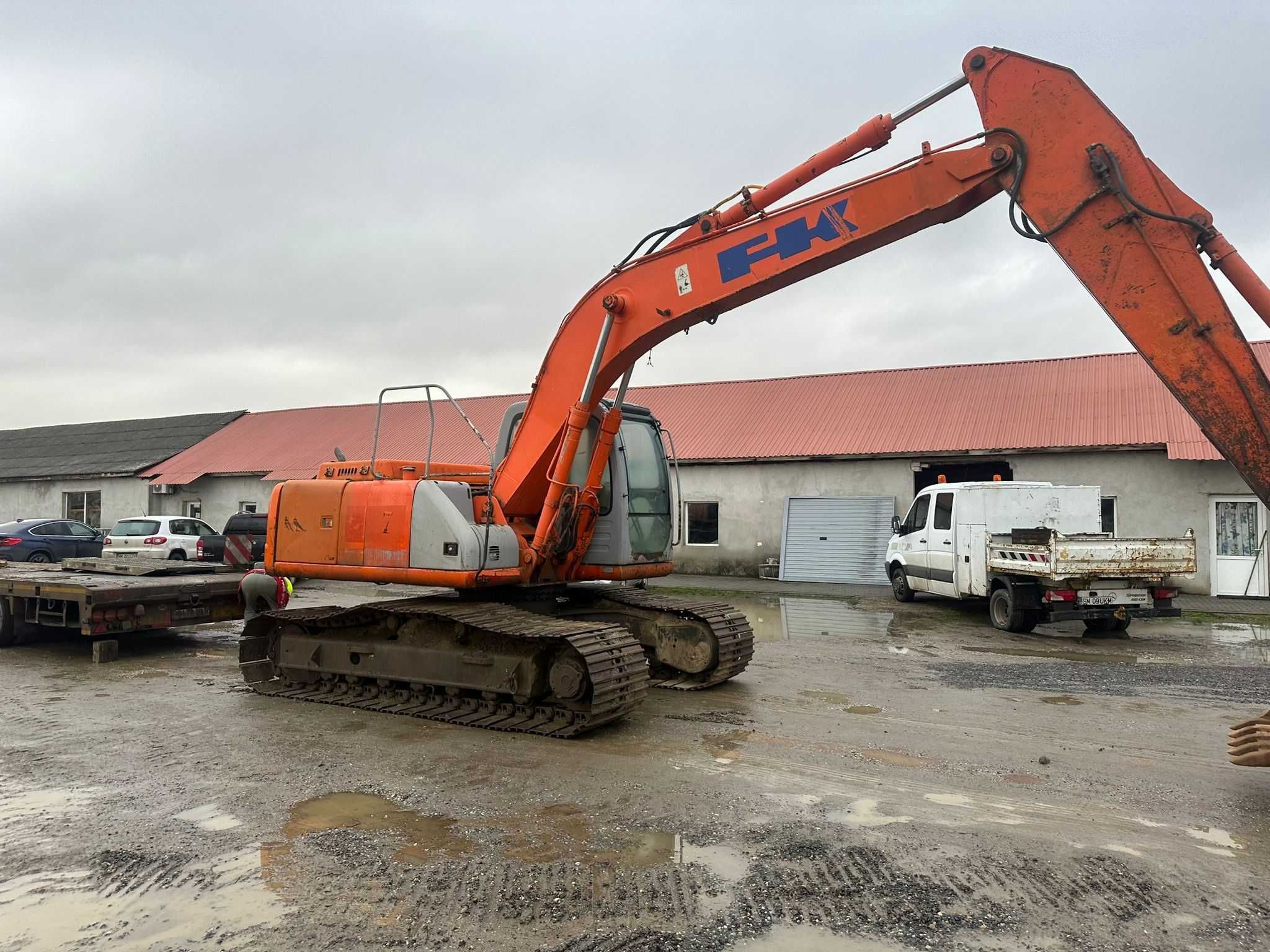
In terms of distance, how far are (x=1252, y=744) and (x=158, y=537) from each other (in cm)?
2333

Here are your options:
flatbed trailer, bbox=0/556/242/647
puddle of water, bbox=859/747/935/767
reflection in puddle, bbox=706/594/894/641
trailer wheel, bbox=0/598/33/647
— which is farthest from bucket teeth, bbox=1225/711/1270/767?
trailer wheel, bbox=0/598/33/647

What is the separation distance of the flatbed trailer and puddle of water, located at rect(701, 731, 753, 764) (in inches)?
271

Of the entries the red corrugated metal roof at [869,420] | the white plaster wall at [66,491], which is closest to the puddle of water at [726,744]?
the red corrugated metal roof at [869,420]

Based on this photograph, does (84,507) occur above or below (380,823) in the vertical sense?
above

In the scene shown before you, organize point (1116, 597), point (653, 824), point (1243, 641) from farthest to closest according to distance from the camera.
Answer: point (1243, 641)
point (1116, 597)
point (653, 824)

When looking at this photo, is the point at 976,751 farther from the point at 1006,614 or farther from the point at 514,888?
the point at 1006,614

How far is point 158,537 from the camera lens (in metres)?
22.6

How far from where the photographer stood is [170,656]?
10.8 m

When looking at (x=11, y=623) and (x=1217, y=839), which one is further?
(x=11, y=623)

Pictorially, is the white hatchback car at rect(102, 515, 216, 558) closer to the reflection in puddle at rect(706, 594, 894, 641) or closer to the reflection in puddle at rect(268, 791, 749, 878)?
the reflection in puddle at rect(706, 594, 894, 641)

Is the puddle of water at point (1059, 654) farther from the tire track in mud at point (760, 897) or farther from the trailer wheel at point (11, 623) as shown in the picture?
the trailer wheel at point (11, 623)

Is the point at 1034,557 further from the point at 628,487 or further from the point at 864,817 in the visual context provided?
the point at 864,817

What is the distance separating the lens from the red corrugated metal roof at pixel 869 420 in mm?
19516

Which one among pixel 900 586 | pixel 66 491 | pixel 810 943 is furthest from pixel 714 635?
pixel 66 491
